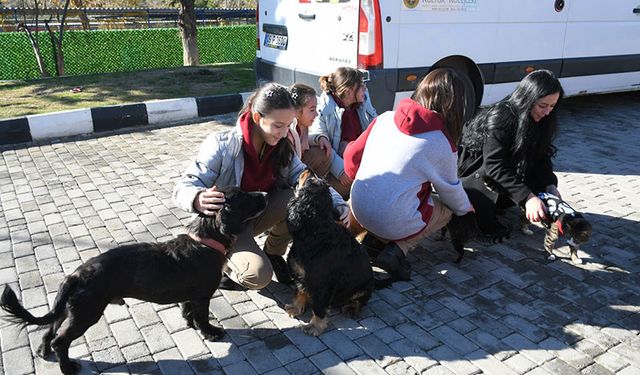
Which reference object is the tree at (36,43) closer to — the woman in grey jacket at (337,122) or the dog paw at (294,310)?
the woman in grey jacket at (337,122)

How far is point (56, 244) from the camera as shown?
13.8 ft

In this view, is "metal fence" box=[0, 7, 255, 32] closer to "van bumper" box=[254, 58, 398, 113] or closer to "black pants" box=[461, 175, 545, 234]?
"van bumper" box=[254, 58, 398, 113]

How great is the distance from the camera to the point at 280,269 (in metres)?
3.79

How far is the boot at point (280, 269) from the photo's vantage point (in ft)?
12.3

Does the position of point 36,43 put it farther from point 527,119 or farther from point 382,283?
point 527,119

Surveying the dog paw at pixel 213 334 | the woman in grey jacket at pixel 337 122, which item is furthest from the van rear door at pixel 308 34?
the dog paw at pixel 213 334

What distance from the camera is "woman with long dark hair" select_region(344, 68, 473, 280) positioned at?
10.9 feet

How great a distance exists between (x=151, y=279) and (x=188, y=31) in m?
11.1

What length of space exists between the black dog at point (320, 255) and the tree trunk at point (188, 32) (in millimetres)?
10376

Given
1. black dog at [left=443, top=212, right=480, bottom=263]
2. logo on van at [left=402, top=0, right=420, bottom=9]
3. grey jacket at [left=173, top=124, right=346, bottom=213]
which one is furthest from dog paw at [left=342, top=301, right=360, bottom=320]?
logo on van at [left=402, top=0, right=420, bottom=9]

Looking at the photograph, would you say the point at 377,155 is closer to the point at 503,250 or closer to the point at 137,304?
the point at 503,250

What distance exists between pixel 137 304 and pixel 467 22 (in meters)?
5.20

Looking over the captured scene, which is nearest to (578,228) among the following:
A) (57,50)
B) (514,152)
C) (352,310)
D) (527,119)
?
(514,152)

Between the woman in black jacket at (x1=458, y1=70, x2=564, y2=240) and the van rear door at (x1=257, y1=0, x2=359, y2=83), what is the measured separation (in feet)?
6.88
